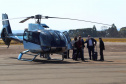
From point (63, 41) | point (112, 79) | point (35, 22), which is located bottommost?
point (112, 79)

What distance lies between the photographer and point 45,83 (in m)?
9.16

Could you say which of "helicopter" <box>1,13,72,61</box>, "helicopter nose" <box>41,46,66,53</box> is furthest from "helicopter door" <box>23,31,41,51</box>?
"helicopter nose" <box>41,46,66,53</box>

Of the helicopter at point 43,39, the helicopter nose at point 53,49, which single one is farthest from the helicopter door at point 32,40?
the helicopter nose at point 53,49

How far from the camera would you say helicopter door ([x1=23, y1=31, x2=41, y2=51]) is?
59.9 ft

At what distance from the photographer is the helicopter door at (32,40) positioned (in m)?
18.3

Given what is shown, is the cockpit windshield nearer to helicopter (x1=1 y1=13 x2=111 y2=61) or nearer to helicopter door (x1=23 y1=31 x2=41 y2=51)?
helicopter (x1=1 y1=13 x2=111 y2=61)

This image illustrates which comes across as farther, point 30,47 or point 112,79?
point 30,47

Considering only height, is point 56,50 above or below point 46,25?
below

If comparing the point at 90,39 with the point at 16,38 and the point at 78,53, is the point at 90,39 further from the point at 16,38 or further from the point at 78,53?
the point at 16,38

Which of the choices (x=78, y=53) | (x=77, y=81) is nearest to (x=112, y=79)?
(x=77, y=81)

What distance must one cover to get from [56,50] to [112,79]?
8.32m

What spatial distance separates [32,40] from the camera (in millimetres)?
18672

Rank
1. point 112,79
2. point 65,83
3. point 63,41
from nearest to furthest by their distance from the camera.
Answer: point 65,83
point 112,79
point 63,41

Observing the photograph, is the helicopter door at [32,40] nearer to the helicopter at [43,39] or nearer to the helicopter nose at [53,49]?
the helicopter at [43,39]
